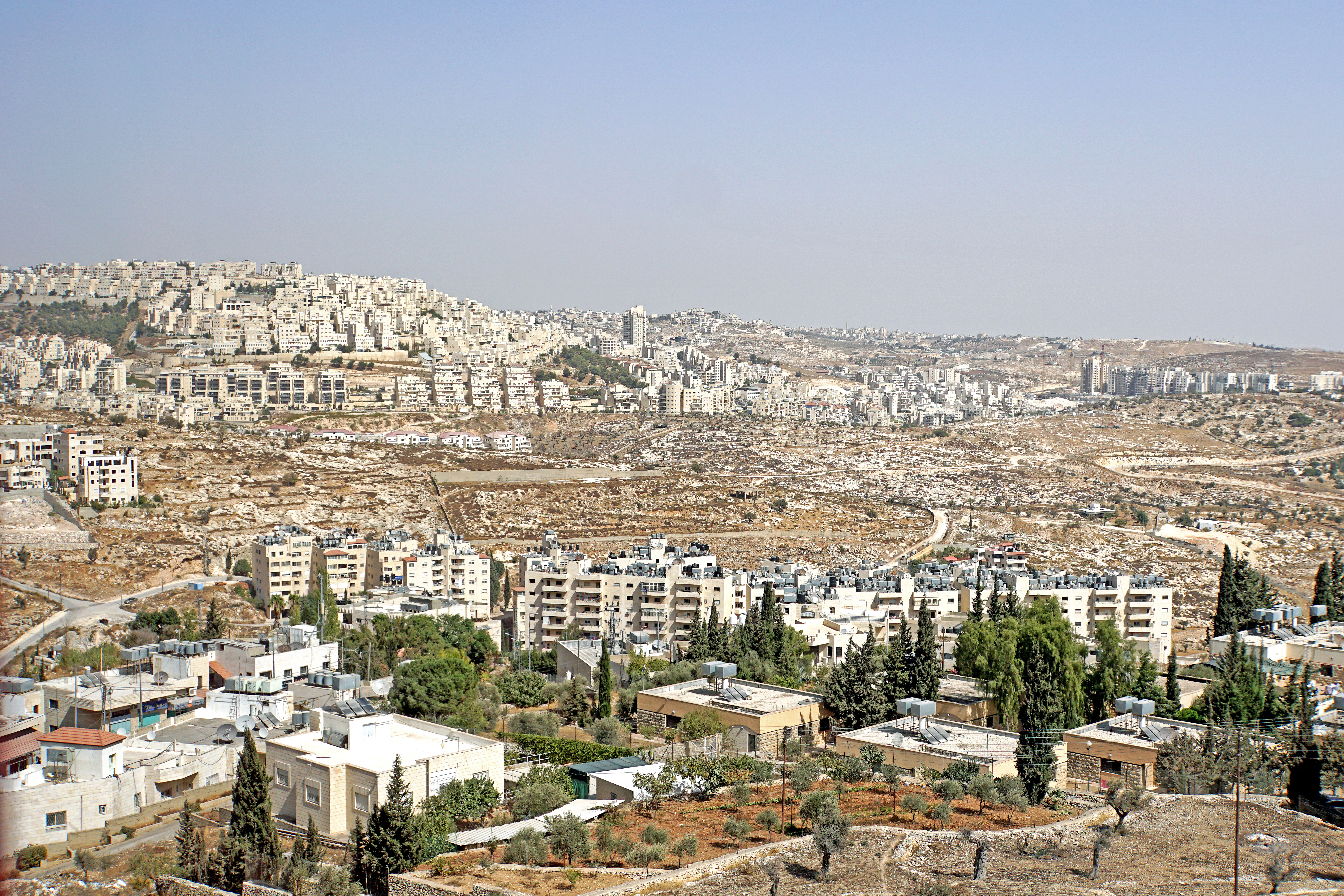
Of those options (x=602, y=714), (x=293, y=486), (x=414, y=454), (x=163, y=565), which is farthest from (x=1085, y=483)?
(x=602, y=714)

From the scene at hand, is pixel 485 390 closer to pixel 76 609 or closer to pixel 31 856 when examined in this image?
pixel 76 609

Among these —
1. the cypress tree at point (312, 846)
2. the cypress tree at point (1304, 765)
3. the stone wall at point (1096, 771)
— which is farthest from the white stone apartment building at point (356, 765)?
the cypress tree at point (1304, 765)

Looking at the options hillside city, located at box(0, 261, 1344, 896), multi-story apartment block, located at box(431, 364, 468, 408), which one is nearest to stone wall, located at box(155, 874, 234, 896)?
hillside city, located at box(0, 261, 1344, 896)

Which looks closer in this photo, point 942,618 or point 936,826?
point 936,826

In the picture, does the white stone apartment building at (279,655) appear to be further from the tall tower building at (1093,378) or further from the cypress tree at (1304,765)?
the tall tower building at (1093,378)

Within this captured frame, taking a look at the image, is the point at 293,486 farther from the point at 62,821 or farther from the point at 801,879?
the point at 801,879
